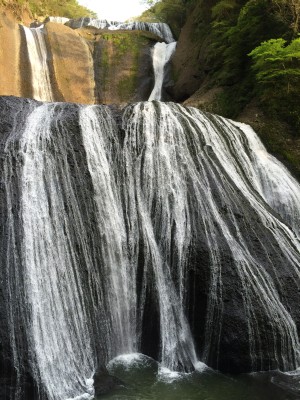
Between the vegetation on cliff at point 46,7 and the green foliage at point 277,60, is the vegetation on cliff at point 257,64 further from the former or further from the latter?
the vegetation on cliff at point 46,7

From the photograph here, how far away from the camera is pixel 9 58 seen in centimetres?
1600

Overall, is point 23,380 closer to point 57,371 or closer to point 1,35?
point 57,371

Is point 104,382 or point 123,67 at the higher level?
point 123,67

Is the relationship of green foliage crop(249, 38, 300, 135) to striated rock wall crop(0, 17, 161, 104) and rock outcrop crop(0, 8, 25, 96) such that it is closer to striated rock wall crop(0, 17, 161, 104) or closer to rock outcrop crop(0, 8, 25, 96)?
striated rock wall crop(0, 17, 161, 104)

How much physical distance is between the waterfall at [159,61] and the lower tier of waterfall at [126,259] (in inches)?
400

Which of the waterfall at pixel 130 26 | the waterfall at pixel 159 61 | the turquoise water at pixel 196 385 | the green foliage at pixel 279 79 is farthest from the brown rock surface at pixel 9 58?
the turquoise water at pixel 196 385

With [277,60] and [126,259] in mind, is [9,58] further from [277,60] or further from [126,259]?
[126,259]

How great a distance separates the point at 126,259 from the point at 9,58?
12.3 metres

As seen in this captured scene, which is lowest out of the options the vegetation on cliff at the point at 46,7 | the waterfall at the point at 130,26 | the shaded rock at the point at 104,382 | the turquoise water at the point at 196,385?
the turquoise water at the point at 196,385

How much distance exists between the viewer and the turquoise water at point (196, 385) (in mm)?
5520

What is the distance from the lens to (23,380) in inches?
211

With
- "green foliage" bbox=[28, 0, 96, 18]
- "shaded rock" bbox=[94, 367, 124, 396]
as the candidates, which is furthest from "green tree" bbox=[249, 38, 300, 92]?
"green foliage" bbox=[28, 0, 96, 18]

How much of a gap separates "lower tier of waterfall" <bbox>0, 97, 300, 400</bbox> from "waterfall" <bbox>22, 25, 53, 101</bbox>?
8095mm

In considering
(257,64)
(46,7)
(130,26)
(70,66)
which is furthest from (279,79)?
(46,7)
